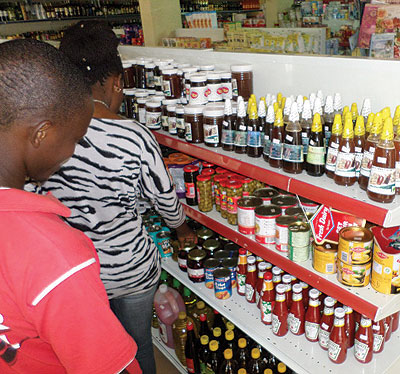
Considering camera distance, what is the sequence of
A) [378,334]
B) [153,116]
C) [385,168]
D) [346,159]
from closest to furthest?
[385,168], [346,159], [378,334], [153,116]

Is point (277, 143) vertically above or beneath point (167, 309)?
above

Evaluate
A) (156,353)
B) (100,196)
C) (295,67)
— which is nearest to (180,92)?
(295,67)

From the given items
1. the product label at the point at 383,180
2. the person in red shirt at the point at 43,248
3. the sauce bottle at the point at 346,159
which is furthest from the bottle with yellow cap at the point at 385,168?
the person in red shirt at the point at 43,248

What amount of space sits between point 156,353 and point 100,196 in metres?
1.74

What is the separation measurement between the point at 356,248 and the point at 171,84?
4.85ft

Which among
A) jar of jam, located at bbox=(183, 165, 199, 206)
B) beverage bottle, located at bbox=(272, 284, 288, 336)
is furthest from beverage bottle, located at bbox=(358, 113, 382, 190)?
jar of jam, located at bbox=(183, 165, 199, 206)

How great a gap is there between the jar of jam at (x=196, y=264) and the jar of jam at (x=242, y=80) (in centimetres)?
92

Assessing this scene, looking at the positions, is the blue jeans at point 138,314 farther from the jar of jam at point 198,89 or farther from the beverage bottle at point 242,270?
the jar of jam at point 198,89

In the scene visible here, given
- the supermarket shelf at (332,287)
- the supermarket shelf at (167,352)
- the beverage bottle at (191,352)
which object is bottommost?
the supermarket shelf at (167,352)

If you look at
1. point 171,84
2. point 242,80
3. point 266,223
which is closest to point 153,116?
point 171,84

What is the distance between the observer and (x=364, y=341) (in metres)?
1.69

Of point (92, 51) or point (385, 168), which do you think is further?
point (92, 51)

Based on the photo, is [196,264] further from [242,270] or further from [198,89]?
[198,89]

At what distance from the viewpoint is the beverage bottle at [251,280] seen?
7.02ft
